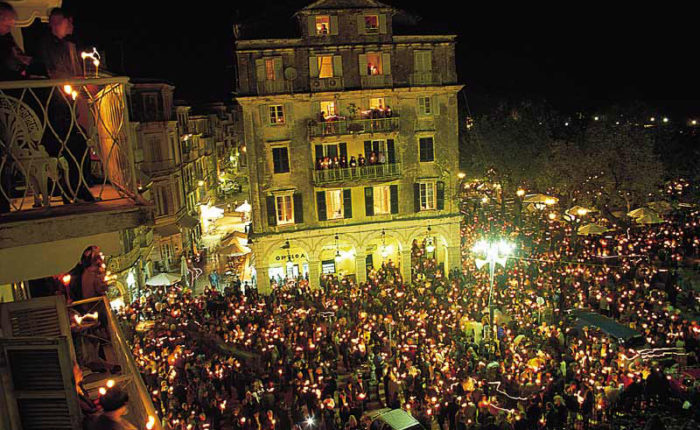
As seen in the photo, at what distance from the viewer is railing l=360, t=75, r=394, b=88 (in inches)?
1152

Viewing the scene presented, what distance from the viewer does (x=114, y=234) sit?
15.8ft

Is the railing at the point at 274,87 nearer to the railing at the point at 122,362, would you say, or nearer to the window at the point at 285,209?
the window at the point at 285,209

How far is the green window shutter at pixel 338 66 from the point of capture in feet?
94.7

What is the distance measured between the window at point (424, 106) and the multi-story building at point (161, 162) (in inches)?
704

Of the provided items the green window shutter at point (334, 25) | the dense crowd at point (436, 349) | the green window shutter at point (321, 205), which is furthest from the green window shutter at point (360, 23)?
the dense crowd at point (436, 349)

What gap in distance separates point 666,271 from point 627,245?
13.0 ft

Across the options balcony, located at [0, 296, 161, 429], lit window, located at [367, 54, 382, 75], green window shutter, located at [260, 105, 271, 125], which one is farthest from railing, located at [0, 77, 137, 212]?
lit window, located at [367, 54, 382, 75]

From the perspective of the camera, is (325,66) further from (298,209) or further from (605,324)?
(605,324)

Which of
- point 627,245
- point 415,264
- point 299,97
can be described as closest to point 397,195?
point 415,264

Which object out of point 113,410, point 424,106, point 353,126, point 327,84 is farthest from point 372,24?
point 113,410

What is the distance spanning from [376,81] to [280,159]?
687cm

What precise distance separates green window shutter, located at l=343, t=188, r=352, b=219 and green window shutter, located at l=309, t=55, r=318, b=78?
257 inches

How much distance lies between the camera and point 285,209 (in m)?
29.7

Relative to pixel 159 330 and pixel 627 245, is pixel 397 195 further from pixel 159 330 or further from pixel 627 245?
pixel 159 330
